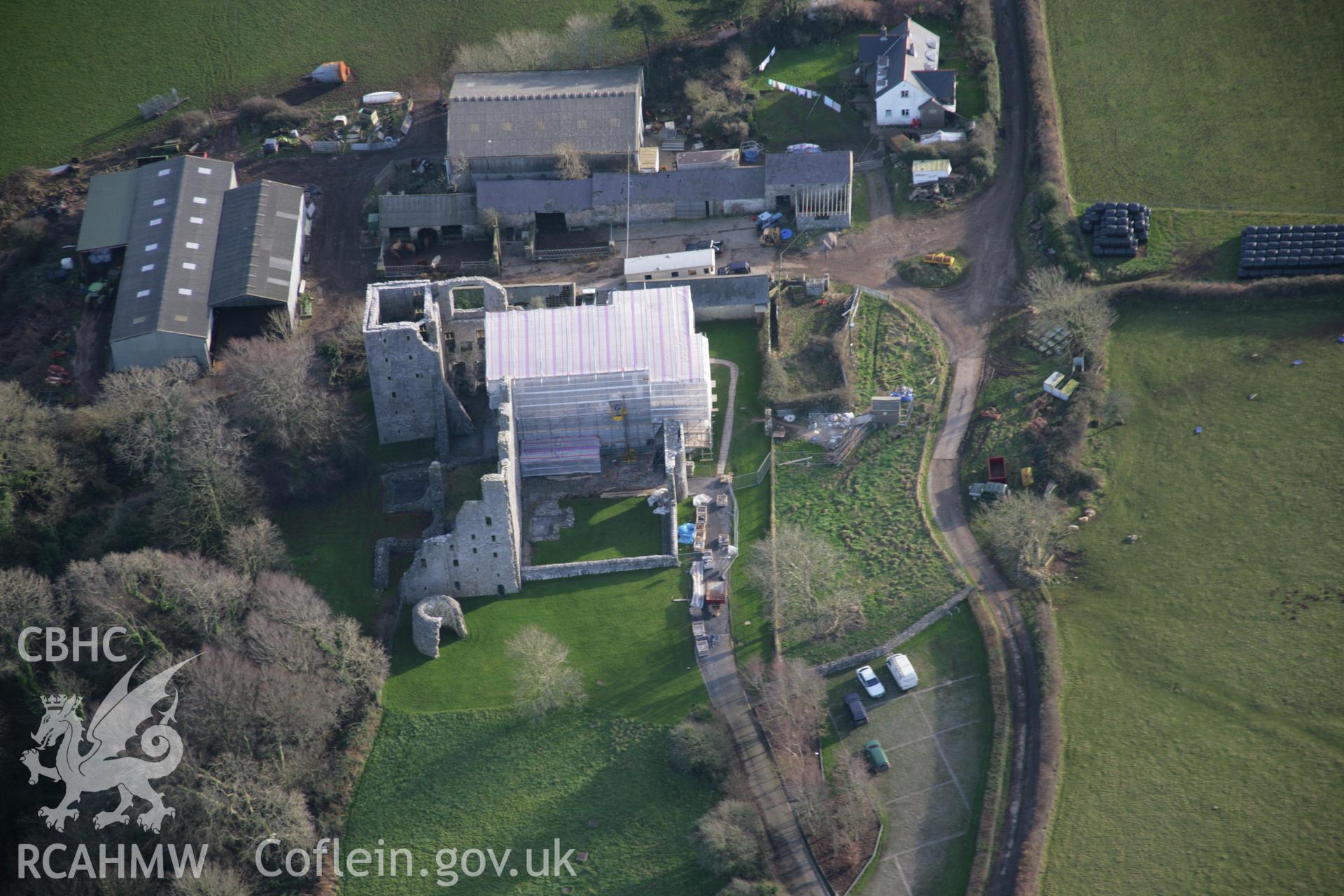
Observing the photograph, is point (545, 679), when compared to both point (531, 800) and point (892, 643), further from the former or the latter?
point (892, 643)

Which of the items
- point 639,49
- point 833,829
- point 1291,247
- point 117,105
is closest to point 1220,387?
point 1291,247

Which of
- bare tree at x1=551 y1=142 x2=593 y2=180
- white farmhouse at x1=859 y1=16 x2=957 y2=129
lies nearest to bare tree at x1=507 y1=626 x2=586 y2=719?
bare tree at x1=551 y1=142 x2=593 y2=180

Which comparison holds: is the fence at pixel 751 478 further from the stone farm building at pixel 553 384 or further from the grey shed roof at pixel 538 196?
the grey shed roof at pixel 538 196

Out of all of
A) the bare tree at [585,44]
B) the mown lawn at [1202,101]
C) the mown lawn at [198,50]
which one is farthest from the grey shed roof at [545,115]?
the mown lawn at [1202,101]

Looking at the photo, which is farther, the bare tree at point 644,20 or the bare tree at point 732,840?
the bare tree at point 644,20

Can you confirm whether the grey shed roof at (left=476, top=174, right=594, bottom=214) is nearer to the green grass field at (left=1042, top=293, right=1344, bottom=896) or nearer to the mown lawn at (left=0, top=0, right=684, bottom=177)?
the mown lawn at (left=0, top=0, right=684, bottom=177)

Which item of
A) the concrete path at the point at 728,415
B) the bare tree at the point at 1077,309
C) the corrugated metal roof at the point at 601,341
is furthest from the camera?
the bare tree at the point at 1077,309

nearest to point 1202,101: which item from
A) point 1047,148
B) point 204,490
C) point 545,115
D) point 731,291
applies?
point 1047,148

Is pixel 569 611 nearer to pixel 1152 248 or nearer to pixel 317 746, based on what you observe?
pixel 317 746
